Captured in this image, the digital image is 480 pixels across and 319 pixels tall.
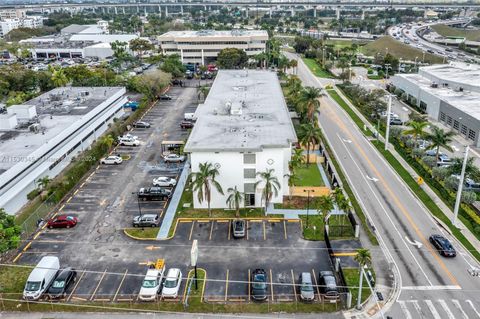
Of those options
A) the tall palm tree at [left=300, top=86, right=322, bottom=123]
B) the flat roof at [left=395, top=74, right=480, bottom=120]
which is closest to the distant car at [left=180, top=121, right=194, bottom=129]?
the tall palm tree at [left=300, top=86, right=322, bottom=123]

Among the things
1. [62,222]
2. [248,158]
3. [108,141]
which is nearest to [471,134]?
[248,158]

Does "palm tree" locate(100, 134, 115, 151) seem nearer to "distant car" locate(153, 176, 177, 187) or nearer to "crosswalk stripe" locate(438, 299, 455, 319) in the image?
"distant car" locate(153, 176, 177, 187)

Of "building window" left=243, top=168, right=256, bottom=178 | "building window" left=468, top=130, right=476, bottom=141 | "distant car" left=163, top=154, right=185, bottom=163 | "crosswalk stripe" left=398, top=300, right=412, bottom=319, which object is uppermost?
"building window" left=243, top=168, right=256, bottom=178

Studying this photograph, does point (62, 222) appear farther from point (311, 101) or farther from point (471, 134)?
point (471, 134)

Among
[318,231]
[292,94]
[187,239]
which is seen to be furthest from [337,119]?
[187,239]

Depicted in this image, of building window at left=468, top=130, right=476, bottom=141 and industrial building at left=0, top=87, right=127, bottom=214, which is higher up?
industrial building at left=0, top=87, right=127, bottom=214

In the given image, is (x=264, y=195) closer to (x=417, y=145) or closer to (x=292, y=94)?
(x=417, y=145)

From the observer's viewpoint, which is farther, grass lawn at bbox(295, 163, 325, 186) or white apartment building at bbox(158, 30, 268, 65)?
white apartment building at bbox(158, 30, 268, 65)
